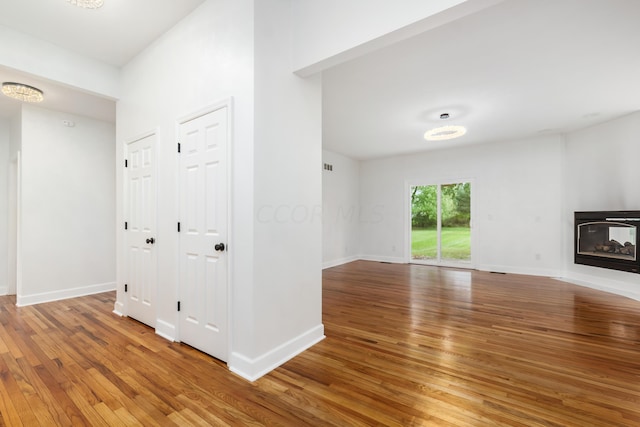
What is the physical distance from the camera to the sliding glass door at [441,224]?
6688 millimetres

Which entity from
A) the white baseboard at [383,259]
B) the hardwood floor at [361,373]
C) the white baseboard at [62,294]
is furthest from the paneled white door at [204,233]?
the white baseboard at [383,259]

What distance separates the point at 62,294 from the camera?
13.5ft

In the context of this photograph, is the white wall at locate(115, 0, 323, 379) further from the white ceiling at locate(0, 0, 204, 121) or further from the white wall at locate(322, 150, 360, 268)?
the white wall at locate(322, 150, 360, 268)

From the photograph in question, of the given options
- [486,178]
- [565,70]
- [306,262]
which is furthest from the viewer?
[486,178]

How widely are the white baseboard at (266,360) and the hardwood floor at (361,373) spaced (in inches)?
→ 2.8

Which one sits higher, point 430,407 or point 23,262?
point 23,262

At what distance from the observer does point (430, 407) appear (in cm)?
171

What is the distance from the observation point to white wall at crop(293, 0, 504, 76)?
1681mm

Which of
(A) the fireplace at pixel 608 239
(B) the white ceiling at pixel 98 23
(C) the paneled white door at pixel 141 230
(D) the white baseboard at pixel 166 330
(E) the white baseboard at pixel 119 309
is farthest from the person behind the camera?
(A) the fireplace at pixel 608 239

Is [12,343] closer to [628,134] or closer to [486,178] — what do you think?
[486,178]

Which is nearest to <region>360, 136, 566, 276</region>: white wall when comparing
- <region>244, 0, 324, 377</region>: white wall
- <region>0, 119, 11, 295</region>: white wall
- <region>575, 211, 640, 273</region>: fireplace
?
<region>575, 211, 640, 273</region>: fireplace

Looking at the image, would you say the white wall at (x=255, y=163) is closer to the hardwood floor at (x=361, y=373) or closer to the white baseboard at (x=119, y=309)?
the hardwood floor at (x=361, y=373)

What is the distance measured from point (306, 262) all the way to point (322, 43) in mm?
1838

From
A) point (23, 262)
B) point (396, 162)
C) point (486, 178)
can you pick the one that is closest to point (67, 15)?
point (23, 262)
